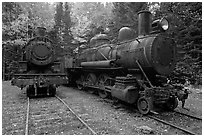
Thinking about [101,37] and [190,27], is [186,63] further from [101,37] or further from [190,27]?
[101,37]

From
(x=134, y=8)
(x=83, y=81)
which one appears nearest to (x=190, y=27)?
(x=134, y=8)

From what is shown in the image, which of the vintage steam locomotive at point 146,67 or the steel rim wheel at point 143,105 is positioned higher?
the vintage steam locomotive at point 146,67

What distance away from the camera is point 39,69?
10.9 meters

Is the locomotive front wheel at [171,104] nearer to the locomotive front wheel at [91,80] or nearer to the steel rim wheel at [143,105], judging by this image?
the steel rim wheel at [143,105]

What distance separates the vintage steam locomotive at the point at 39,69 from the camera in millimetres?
9345

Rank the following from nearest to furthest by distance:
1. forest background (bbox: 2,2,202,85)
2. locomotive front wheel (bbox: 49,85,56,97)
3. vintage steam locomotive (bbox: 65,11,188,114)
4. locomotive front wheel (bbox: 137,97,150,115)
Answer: locomotive front wheel (bbox: 137,97,150,115) < vintage steam locomotive (bbox: 65,11,188,114) < locomotive front wheel (bbox: 49,85,56,97) < forest background (bbox: 2,2,202,85)

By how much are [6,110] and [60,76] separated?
3438mm

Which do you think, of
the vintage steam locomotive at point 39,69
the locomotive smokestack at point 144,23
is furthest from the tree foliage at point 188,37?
the vintage steam locomotive at point 39,69

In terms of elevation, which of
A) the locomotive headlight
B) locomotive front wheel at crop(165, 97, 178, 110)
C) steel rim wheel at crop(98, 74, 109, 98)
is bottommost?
locomotive front wheel at crop(165, 97, 178, 110)

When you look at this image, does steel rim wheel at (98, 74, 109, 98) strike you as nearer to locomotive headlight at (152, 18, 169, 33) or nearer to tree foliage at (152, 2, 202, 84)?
locomotive headlight at (152, 18, 169, 33)

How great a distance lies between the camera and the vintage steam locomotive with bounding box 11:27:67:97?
30.7 feet

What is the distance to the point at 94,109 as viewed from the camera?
7137mm

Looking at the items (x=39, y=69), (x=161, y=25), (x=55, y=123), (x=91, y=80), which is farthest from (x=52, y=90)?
(x=161, y=25)

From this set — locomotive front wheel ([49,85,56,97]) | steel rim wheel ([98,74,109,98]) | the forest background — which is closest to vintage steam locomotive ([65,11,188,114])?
steel rim wheel ([98,74,109,98])
